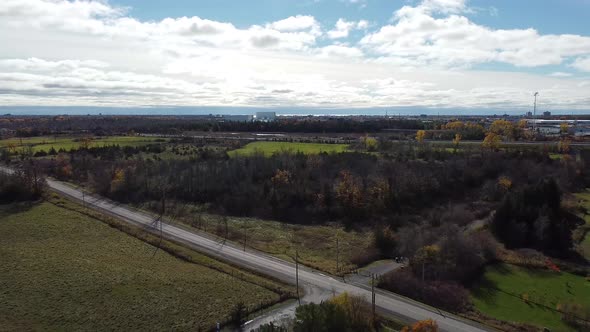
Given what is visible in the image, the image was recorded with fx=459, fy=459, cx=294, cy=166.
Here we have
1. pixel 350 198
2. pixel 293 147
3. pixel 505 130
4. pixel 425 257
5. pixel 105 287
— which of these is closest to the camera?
pixel 105 287

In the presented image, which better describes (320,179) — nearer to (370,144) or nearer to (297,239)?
(297,239)

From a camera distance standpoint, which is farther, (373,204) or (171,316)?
(373,204)

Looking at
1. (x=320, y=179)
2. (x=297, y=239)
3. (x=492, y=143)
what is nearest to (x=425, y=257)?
(x=297, y=239)

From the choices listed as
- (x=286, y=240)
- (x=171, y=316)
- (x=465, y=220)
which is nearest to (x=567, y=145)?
(x=465, y=220)

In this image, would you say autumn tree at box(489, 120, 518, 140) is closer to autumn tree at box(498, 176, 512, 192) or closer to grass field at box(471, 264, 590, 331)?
autumn tree at box(498, 176, 512, 192)

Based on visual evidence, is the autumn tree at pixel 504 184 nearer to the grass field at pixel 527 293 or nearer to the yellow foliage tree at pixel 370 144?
the grass field at pixel 527 293

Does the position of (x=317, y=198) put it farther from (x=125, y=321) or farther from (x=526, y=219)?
(x=125, y=321)

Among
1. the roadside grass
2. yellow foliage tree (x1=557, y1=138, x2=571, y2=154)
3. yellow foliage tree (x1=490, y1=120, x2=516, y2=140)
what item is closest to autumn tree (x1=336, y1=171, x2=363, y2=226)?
the roadside grass
